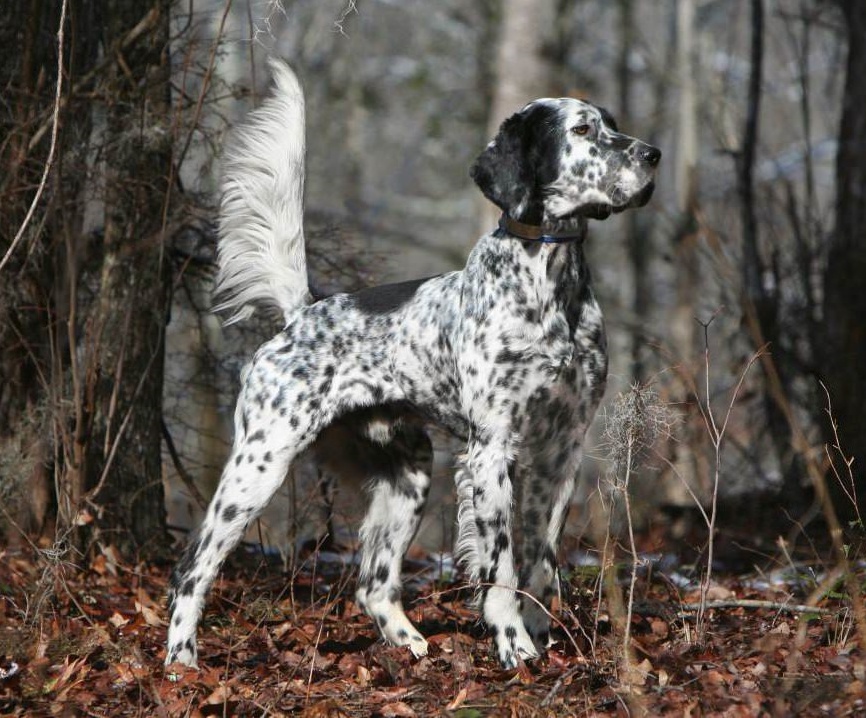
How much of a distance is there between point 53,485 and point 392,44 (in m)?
25.1

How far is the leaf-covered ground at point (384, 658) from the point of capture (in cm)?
343

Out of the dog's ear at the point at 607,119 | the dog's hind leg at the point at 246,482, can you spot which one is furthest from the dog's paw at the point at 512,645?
the dog's ear at the point at 607,119

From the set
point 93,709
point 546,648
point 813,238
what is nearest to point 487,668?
point 546,648

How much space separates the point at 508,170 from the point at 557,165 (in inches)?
7.2

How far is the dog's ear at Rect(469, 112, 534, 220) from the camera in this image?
13.9 feet

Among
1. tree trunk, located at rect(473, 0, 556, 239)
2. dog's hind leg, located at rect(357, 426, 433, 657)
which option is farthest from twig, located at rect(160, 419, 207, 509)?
tree trunk, located at rect(473, 0, 556, 239)

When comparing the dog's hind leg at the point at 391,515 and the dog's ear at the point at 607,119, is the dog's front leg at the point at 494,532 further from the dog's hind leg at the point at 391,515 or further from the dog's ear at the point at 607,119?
the dog's ear at the point at 607,119

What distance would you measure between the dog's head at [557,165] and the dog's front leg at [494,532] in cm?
88

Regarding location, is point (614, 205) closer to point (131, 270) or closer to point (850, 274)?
point (131, 270)

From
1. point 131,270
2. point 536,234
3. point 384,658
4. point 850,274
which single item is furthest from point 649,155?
point 850,274

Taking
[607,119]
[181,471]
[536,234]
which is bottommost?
[181,471]

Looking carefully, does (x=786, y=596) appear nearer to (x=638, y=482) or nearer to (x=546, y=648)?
(x=546, y=648)

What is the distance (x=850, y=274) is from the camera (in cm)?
699

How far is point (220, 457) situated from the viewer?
22.2ft
